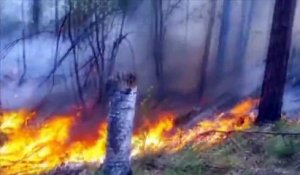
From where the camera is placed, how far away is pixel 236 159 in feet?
25.7

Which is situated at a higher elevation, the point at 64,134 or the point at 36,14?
the point at 36,14

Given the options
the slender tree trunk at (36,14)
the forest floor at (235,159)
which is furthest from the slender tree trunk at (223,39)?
the forest floor at (235,159)

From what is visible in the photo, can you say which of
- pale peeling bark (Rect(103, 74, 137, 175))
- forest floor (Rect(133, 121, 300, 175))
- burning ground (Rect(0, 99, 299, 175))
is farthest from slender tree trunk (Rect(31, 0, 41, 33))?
pale peeling bark (Rect(103, 74, 137, 175))

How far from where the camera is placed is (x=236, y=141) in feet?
28.8

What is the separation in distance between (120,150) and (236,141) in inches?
116

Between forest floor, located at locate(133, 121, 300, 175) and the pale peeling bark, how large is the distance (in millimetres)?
910

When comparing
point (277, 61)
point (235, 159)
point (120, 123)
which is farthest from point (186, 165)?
point (277, 61)

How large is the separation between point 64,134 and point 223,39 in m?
3.40

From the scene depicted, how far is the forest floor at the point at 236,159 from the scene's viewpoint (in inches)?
281

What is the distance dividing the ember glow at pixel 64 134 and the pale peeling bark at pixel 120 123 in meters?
4.11

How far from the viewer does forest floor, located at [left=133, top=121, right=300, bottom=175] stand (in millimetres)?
7137

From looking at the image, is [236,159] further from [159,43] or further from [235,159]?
[159,43]

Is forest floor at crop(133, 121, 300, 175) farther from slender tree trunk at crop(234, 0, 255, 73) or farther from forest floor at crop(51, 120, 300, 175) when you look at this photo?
slender tree trunk at crop(234, 0, 255, 73)

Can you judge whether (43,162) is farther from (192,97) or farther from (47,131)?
(192,97)
